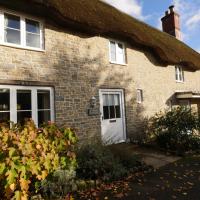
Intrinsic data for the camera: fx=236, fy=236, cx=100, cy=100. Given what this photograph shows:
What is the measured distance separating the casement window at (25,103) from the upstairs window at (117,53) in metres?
3.90

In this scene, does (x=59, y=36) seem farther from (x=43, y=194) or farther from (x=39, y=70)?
(x=43, y=194)

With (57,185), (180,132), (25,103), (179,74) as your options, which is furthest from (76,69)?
(179,74)

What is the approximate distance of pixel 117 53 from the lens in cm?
1095

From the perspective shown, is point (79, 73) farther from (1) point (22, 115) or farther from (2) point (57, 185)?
(2) point (57, 185)

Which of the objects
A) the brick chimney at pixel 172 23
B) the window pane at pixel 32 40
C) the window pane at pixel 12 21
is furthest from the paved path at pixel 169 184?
the brick chimney at pixel 172 23

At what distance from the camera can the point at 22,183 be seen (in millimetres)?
3615

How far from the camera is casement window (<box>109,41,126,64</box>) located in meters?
10.8

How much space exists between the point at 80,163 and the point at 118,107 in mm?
4711

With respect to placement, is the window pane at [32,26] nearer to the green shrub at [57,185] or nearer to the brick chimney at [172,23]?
the green shrub at [57,185]

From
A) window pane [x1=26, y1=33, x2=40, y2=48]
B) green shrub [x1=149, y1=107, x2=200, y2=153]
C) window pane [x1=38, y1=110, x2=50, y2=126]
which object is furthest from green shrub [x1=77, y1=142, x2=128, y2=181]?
green shrub [x1=149, y1=107, x2=200, y2=153]

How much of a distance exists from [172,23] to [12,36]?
17776 mm

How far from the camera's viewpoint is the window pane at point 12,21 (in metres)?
7.35

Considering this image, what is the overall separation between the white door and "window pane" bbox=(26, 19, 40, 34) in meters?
3.51

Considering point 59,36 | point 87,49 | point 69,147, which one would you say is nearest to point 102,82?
point 87,49
